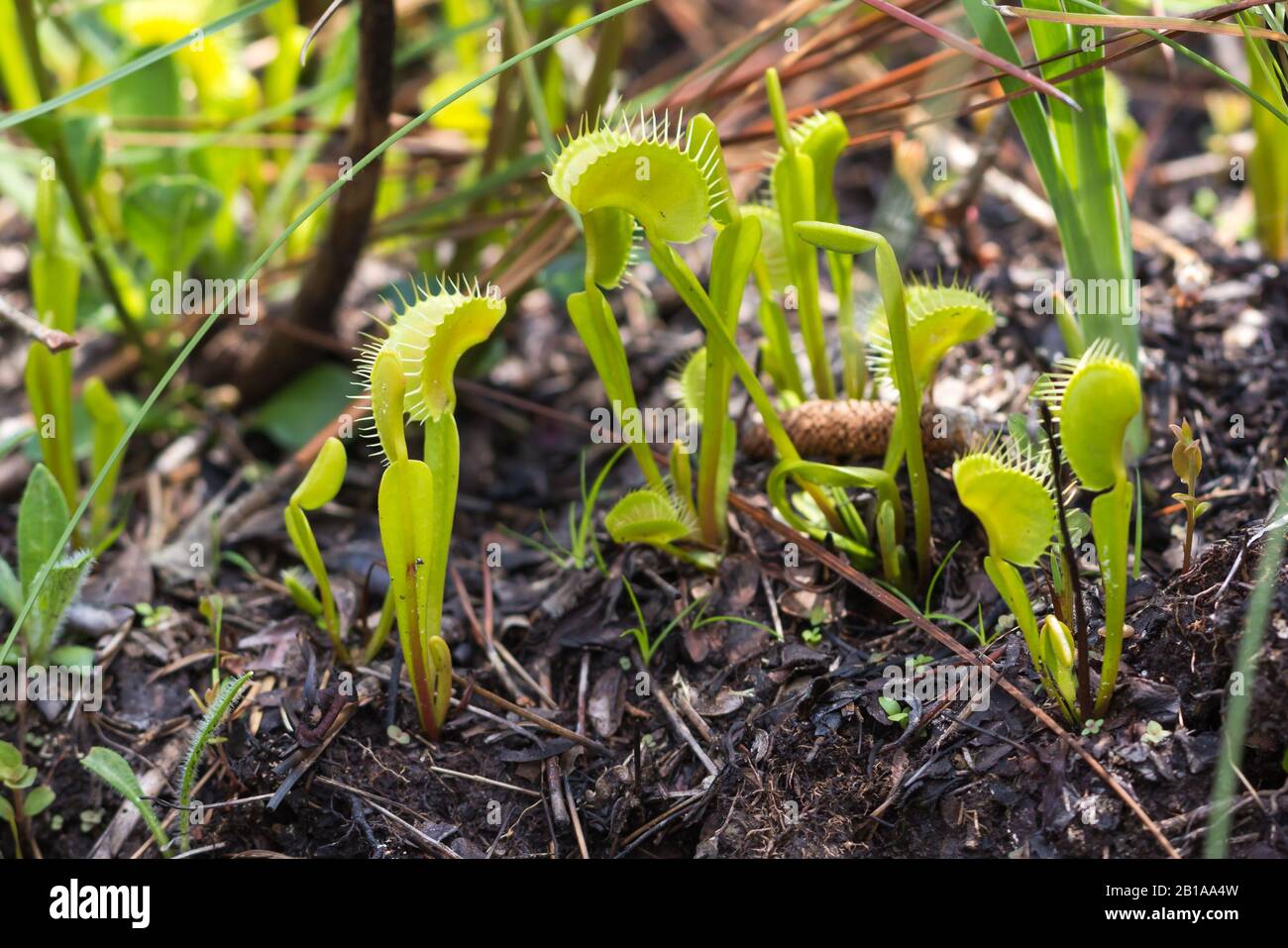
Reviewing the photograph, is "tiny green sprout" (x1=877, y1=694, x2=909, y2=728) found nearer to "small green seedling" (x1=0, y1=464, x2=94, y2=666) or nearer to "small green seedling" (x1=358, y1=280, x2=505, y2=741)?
"small green seedling" (x1=358, y1=280, x2=505, y2=741)

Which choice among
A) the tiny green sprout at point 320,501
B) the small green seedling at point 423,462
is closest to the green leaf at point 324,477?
the tiny green sprout at point 320,501

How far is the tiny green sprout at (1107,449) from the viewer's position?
1.27m

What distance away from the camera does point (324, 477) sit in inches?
63.5

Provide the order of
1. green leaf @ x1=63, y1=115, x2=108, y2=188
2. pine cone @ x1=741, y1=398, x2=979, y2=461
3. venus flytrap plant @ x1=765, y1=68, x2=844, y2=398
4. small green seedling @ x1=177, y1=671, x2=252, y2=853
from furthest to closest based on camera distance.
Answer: green leaf @ x1=63, y1=115, x2=108, y2=188
pine cone @ x1=741, y1=398, x2=979, y2=461
venus flytrap plant @ x1=765, y1=68, x2=844, y2=398
small green seedling @ x1=177, y1=671, x2=252, y2=853

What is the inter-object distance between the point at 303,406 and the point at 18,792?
1064mm

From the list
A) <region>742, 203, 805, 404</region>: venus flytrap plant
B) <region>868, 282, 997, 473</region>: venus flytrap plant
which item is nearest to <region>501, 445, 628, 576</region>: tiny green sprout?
<region>742, 203, 805, 404</region>: venus flytrap plant

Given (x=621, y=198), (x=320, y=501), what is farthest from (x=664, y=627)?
(x=621, y=198)

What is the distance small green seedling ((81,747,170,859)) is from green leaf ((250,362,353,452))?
3.26 ft

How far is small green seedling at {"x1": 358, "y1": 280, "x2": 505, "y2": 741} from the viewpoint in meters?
1.45

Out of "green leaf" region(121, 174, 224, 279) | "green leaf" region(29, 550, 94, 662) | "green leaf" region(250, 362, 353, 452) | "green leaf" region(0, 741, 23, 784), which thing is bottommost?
"green leaf" region(0, 741, 23, 784)

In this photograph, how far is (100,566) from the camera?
2.05 metres

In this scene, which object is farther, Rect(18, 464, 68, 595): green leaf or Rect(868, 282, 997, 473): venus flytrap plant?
Rect(18, 464, 68, 595): green leaf
